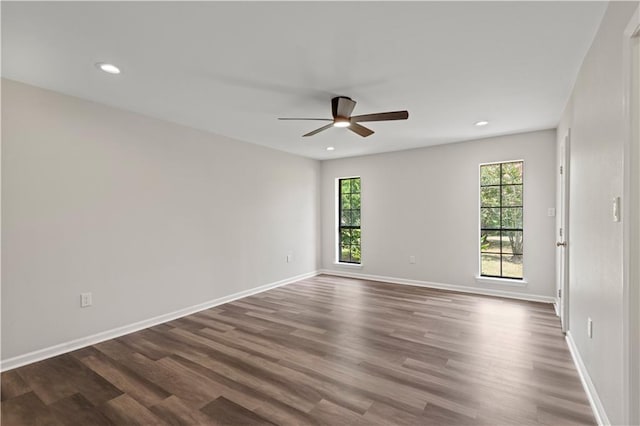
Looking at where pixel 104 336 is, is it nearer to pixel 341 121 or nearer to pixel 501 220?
pixel 341 121

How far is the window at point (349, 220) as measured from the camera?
634 cm

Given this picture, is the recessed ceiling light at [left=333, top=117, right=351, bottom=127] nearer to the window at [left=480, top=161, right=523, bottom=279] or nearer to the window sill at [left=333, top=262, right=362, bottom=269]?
the window at [left=480, top=161, right=523, bottom=279]

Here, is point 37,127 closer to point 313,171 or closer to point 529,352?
point 313,171

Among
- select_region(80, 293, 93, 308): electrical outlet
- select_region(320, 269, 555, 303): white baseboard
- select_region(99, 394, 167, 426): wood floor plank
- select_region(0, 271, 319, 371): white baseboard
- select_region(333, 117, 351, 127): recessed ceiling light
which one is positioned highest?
select_region(333, 117, 351, 127): recessed ceiling light

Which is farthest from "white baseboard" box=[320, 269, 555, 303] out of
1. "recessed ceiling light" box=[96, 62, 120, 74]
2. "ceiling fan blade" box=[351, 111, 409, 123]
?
"recessed ceiling light" box=[96, 62, 120, 74]

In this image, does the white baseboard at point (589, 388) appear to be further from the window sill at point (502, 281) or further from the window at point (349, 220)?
the window at point (349, 220)

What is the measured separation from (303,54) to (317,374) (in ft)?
8.13

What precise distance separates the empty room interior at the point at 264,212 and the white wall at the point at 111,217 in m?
0.02

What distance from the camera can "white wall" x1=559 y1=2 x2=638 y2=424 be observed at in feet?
5.03

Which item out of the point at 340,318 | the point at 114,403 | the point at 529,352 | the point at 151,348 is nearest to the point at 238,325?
the point at 151,348

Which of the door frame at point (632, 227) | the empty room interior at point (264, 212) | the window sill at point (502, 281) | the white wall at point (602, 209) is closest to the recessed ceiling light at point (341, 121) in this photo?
the empty room interior at point (264, 212)

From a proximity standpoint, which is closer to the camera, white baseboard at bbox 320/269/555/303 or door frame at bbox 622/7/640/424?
door frame at bbox 622/7/640/424

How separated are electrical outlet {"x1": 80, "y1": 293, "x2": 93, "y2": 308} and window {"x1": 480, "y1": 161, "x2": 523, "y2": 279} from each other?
17.5 feet

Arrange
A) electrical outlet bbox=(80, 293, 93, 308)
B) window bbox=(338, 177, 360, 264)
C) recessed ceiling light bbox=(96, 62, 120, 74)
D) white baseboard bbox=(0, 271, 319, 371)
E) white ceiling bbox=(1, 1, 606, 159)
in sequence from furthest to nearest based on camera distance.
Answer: window bbox=(338, 177, 360, 264), electrical outlet bbox=(80, 293, 93, 308), white baseboard bbox=(0, 271, 319, 371), recessed ceiling light bbox=(96, 62, 120, 74), white ceiling bbox=(1, 1, 606, 159)
